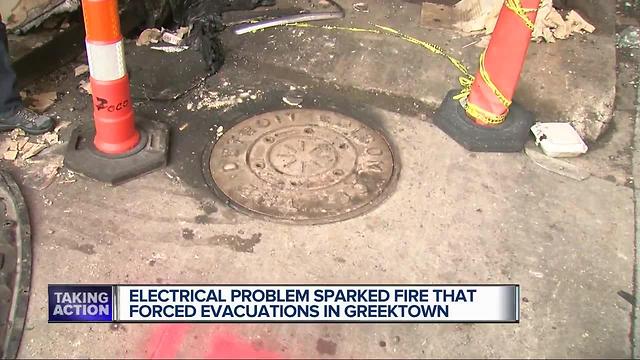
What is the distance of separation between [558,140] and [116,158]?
2.37m

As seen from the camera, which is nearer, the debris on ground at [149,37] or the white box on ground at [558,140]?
the white box on ground at [558,140]

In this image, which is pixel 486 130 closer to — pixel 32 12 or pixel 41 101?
pixel 41 101

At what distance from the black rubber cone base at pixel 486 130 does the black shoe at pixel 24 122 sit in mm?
2203

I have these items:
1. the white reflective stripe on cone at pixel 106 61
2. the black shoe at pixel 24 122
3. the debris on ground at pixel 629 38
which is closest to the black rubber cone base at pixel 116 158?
the black shoe at pixel 24 122

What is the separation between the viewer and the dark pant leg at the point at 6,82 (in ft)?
10.1

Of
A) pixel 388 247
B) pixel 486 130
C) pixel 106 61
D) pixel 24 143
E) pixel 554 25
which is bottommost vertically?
pixel 24 143

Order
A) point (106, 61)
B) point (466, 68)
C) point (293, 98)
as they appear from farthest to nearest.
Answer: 1. point (466, 68)
2. point (293, 98)
3. point (106, 61)

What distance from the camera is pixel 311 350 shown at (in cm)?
230

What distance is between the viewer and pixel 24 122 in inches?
127

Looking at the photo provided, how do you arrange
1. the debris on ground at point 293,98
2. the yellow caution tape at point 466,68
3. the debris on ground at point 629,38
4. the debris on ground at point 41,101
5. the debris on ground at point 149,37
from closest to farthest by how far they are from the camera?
1. the yellow caution tape at point 466,68
2. the debris on ground at point 41,101
3. the debris on ground at point 293,98
4. the debris on ground at point 149,37
5. the debris on ground at point 629,38

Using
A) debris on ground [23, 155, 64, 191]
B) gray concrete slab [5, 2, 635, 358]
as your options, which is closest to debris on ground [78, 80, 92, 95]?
gray concrete slab [5, 2, 635, 358]

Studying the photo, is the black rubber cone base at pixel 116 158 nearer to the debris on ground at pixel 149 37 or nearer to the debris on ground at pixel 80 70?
the debris on ground at pixel 80 70

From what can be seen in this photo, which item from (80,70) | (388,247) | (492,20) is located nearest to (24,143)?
(80,70)

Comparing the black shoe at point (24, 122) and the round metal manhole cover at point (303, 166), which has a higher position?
the round metal manhole cover at point (303, 166)
